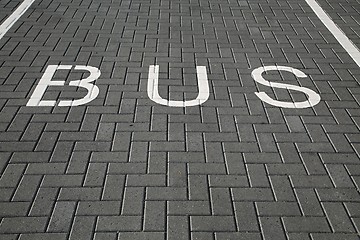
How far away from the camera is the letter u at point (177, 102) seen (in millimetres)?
5586

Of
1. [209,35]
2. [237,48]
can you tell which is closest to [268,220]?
[237,48]

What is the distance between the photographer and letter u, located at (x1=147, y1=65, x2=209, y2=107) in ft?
18.3

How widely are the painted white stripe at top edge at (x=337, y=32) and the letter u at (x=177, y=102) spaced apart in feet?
7.84

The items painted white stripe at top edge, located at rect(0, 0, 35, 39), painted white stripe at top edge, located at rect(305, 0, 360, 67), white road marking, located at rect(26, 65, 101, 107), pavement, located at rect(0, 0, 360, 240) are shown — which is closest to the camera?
pavement, located at rect(0, 0, 360, 240)

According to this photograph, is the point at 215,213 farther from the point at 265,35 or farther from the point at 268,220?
the point at 265,35

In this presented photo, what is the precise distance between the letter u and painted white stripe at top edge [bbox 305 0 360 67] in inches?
94.1

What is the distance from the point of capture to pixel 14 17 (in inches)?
313

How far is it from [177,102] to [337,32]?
11.9ft

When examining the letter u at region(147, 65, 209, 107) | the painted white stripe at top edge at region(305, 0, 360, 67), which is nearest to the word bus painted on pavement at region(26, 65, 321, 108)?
the letter u at region(147, 65, 209, 107)

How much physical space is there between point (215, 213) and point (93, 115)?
6.83 ft

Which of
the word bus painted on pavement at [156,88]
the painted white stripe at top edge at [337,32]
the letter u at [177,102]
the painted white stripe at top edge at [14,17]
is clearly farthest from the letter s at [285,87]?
the painted white stripe at top edge at [14,17]

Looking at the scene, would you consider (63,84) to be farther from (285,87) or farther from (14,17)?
(285,87)

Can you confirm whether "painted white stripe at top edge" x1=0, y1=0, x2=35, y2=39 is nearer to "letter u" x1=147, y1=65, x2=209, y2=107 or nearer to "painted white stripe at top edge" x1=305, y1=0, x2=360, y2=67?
"letter u" x1=147, y1=65, x2=209, y2=107

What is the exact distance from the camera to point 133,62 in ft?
21.4
